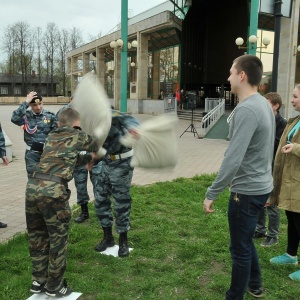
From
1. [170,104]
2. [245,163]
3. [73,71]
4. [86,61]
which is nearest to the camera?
[245,163]

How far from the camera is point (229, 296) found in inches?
117

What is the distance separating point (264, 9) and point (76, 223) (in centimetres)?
592

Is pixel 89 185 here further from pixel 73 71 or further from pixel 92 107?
pixel 73 71

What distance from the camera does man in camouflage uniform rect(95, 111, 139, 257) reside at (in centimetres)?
381

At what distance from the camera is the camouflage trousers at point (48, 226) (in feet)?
9.75

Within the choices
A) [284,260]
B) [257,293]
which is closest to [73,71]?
[284,260]

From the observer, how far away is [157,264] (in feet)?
13.1

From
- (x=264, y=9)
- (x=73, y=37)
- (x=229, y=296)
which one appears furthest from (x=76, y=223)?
(x=73, y=37)

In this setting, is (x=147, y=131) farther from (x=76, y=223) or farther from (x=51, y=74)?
(x=51, y=74)

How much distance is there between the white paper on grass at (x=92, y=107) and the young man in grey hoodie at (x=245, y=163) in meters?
1.17

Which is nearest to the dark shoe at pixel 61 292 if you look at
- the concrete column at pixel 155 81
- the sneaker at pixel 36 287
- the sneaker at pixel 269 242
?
the sneaker at pixel 36 287

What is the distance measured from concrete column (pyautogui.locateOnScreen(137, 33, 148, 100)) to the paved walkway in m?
17.8

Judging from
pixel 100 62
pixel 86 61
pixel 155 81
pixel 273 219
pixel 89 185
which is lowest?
pixel 89 185

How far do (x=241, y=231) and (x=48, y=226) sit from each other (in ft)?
5.15
